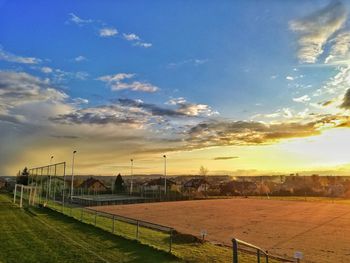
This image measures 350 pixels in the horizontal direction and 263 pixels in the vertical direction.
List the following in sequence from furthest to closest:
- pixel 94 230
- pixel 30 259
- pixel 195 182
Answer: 1. pixel 195 182
2. pixel 94 230
3. pixel 30 259

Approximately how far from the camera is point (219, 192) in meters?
80.1

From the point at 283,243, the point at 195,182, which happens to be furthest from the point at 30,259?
the point at 195,182

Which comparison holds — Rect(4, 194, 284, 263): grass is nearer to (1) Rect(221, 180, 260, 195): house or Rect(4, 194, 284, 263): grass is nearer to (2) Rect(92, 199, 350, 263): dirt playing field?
(2) Rect(92, 199, 350, 263): dirt playing field

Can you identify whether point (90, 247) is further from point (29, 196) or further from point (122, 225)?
point (29, 196)

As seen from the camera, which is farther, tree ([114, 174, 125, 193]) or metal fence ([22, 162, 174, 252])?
tree ([114, 174, 125, 193])

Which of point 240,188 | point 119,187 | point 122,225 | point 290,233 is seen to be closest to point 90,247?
point 122,225

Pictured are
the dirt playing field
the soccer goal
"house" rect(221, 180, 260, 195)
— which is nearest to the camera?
the dirt playing field

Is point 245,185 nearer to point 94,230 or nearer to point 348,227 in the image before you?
point 348,227

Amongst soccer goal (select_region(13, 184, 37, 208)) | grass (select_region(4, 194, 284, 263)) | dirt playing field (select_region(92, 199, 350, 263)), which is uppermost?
soccer goal (select_region(13, 184, 37, 208))

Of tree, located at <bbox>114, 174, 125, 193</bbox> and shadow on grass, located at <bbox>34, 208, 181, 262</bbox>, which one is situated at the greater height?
tree, located at <bbox>114, 174, 125, 193</bbox>

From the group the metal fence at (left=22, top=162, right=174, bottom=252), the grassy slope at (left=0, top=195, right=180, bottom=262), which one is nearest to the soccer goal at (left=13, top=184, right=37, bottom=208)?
the metal fence at (left=22, top=162, right=174, bottom=252)

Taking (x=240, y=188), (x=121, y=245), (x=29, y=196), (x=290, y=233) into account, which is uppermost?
(x=240, y=188)

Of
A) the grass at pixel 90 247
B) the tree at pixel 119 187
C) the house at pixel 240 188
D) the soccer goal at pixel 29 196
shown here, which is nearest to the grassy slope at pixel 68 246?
the grass at pixel 90 247

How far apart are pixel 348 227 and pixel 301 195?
4568 centimetres
